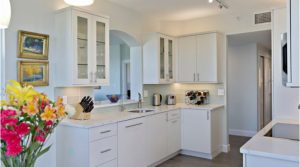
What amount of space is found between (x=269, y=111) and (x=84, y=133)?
19.5 feet

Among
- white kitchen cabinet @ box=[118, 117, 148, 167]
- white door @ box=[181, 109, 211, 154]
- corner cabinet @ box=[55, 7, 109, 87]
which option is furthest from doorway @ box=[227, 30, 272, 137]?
corner cabinet @ box=[55, 7, 109, 87]

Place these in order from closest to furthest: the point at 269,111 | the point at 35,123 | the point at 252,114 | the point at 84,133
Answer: the point at 35,123 → the point at 84,133 → the point at 252,114 → the point at 269,111

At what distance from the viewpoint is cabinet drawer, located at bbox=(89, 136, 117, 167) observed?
2.64 m

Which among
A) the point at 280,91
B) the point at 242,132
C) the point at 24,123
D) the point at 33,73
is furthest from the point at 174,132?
the point at 24,123

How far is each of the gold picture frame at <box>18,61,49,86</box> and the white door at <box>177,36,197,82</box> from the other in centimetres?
266

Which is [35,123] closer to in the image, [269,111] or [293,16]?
[293,16]

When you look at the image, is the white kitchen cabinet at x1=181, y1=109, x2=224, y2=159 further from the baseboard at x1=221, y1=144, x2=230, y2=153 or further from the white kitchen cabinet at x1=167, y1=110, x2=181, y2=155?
the baseboard at x1=221, y1=144, x2=230, y2=153

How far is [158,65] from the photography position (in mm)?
4270

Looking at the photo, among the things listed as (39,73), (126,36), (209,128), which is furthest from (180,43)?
(39,73)

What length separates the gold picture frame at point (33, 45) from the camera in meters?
2.59

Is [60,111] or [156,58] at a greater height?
[156,58]

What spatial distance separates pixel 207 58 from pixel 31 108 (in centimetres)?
384

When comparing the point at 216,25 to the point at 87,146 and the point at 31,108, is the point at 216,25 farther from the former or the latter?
the point at 31,108

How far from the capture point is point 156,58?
426cm
